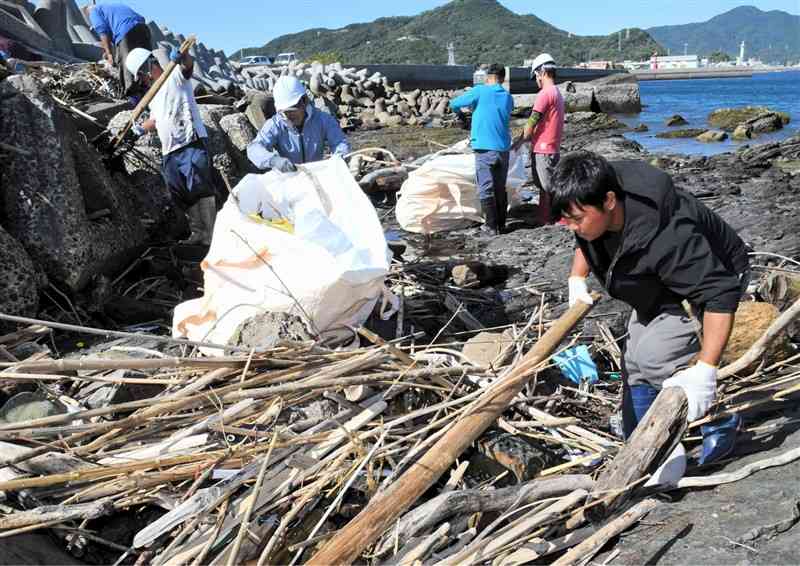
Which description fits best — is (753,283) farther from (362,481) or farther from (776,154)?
(776,154)

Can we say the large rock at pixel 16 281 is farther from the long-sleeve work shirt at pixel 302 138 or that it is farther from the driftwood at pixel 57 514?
the driftwood at pixel 57 514

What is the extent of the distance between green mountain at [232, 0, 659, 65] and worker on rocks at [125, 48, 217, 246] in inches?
4788

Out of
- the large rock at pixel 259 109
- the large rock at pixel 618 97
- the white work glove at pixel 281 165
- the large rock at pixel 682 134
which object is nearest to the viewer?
the white work glove at pixel 281 165

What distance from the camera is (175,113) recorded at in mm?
5492

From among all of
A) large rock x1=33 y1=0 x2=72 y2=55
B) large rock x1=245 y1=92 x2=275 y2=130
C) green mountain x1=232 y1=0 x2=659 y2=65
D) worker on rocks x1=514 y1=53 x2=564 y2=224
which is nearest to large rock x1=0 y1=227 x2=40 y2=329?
worker on rocks x1=514 y1=53 x2=564 y2=224

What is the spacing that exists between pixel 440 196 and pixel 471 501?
5.29 meters

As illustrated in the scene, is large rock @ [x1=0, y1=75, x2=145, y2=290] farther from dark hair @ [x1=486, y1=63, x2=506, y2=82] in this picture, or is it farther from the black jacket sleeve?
dark hair @ [x1=486, y1=63, x2=506, y2=82]

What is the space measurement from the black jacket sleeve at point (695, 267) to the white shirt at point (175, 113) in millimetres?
4153

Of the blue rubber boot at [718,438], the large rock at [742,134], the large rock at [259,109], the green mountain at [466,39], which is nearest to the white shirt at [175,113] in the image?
the blue rubber boot at [718,438]

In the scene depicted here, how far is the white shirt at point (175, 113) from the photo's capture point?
5469 mm

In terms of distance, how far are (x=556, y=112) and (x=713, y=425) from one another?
5.11 m

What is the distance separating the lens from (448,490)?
270cm

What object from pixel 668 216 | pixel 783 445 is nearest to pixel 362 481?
pixel 668 216

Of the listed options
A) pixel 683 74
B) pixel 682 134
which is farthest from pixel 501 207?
pixel 683 74
